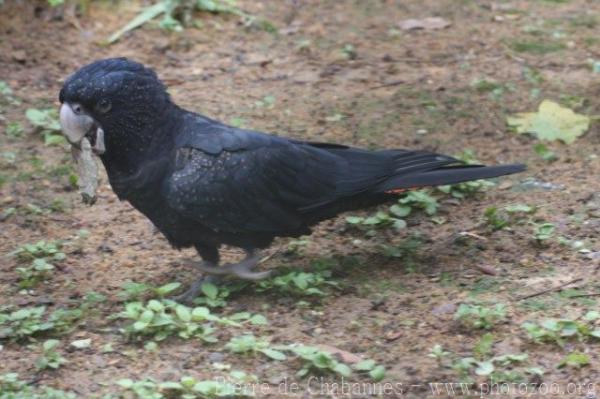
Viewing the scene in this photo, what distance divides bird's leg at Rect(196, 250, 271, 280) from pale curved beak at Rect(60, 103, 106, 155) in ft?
2.57

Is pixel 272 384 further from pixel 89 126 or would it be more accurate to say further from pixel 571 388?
pixel 89 126

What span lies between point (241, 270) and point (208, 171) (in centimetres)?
52

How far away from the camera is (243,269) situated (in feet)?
16.4

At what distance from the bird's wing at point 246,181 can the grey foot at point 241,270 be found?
0.18 metres

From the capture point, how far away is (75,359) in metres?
4.38

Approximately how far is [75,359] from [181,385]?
66cm

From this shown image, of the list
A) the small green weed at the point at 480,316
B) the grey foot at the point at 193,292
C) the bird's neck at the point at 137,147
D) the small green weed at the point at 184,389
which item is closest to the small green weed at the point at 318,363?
the small green weed at the point at 184,389

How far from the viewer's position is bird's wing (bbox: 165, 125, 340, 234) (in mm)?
4809

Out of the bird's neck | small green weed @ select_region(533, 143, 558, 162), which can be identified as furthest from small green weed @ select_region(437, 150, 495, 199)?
the bird's neck

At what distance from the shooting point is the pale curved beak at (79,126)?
4.87 m

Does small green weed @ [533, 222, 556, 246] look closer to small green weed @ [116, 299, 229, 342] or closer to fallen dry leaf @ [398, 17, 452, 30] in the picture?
small green weed @ [116, 299, 229, 342]

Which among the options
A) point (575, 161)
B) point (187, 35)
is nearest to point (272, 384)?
point (575, 161)

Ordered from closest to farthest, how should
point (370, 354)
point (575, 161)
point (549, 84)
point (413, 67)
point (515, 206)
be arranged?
1. point (370, 354)
2. point (515, 206)
3. point (575, 161)
4. point (549, 84)
5. point (413, 67)

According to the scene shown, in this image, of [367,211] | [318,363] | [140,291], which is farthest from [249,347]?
[367,211]
